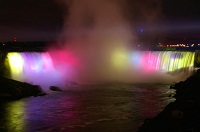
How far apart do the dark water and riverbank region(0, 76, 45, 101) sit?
0.78m

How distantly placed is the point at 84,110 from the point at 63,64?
626 inches

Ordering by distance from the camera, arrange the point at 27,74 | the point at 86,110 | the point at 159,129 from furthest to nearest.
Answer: the point at 27,74, the point at 86,110, the point at 159,129

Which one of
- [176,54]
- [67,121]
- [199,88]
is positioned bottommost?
[67,121]

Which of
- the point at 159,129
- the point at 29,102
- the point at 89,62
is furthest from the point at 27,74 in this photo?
the point at 159,129

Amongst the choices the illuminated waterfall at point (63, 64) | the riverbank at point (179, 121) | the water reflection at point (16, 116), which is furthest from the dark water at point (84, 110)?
the illuminated waterfall at point (63, 64)

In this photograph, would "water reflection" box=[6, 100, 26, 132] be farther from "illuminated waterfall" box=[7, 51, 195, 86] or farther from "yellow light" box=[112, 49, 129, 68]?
"yellow light" box=[112, 49, 129, 68]

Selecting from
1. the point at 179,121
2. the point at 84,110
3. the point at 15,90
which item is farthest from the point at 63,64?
the point at 179,121

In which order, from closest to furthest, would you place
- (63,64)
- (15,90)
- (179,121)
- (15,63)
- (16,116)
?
(179,121) < (16,116) < (15,90) < (15,63) < (63,64)

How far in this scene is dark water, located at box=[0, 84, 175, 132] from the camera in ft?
37.6

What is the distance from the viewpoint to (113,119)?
486 inches

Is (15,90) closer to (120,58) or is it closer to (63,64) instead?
(63,64)

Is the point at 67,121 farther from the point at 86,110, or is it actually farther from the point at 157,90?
the point at 157,90

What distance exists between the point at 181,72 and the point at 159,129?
1972 cm

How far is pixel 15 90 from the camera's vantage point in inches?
699
